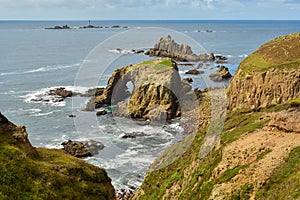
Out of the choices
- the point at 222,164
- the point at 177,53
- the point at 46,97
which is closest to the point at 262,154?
the point at 222,164

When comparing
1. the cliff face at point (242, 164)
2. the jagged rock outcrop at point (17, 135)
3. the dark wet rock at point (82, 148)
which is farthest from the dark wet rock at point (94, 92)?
the jagged rock outcrop at point (17, 135)

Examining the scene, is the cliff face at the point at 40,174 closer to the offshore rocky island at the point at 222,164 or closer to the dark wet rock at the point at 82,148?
the offshore rocky island at the point at 222,164

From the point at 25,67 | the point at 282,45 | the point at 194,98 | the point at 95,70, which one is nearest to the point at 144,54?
the point at 95,70

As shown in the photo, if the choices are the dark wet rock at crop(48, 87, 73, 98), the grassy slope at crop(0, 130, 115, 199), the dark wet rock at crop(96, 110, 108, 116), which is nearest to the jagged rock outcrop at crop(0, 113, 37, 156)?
the grassy slope at crop(0, 130, 115, 199)

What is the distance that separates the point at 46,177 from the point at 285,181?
13.5 metres

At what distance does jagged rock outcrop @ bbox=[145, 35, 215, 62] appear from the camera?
447 feet

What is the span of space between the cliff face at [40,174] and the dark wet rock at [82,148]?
27601 mm

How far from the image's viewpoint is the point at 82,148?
5194 cm

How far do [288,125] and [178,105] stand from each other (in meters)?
46.2

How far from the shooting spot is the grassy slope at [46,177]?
18375 millimetres

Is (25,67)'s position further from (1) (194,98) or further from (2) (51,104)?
(1) (194,98)

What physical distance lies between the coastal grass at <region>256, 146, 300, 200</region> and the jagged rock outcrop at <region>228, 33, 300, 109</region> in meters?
20.7

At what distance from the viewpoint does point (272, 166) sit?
21891 millimetres

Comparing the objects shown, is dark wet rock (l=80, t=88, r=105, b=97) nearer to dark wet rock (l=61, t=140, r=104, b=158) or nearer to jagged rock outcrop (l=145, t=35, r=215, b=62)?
dark wet rock (l=61, t=140, r=104, b=158)
